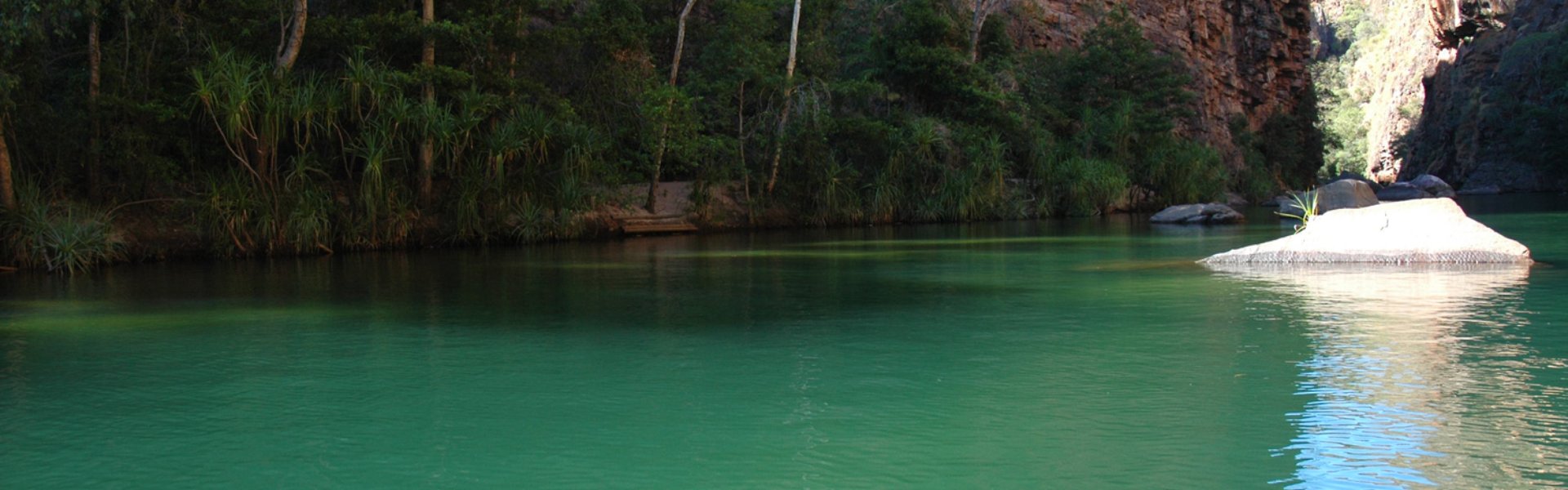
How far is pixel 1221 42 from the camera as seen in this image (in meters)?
57.2

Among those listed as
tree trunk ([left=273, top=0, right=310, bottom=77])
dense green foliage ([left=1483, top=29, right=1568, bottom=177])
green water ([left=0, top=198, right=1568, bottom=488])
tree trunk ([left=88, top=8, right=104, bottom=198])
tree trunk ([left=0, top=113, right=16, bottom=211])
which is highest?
dense green foliage ([left=1483, top=29, right=1568, bottom=177])

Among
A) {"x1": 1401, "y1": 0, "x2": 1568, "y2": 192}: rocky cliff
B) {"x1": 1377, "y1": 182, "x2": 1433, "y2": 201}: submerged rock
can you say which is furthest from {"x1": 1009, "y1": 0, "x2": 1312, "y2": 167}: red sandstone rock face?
{"x1": 1401, "y1": 0, "x2": 1568, "y2": 192}: rocky cliff

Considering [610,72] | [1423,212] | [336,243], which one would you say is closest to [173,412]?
[1423,212]

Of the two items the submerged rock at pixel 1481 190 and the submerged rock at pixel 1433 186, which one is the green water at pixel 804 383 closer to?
the submerged rock at pixel 1433 186

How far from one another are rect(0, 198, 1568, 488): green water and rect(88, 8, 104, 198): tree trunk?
4423 millimetres

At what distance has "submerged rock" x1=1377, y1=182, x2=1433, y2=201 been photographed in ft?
146

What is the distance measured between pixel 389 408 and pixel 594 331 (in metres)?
2.99

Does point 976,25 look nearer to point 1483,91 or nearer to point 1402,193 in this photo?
point 1402,193

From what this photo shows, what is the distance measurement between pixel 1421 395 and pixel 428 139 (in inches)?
636

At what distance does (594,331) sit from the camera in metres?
9.16

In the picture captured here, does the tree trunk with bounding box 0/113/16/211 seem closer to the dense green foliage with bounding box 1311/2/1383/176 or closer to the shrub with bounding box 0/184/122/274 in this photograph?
the shrub with bounding box 0/184/122/274

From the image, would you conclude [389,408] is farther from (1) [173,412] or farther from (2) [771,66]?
(2) [771,66]

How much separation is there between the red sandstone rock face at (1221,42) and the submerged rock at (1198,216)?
16291 millimetres

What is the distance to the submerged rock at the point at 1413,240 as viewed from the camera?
43.3 ft
